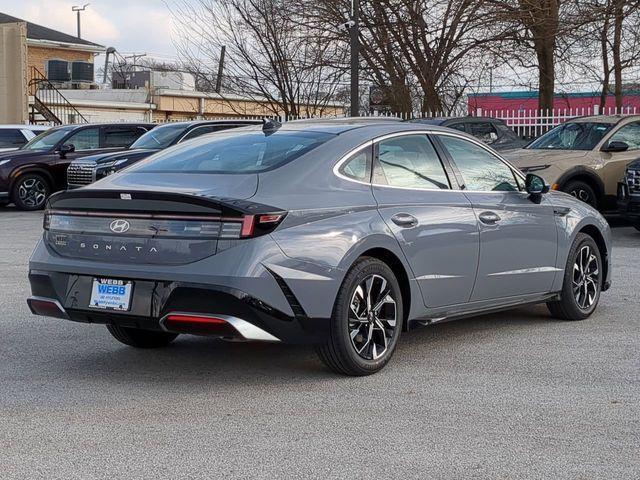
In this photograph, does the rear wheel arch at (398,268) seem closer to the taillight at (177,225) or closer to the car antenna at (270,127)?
the taillight at (177,225)

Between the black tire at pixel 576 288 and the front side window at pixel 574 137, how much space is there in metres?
7.70

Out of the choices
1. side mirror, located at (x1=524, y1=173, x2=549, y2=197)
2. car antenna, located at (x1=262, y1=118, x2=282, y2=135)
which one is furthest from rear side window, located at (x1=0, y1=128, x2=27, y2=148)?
side mirror, located at (x1=524, y1=173, x2=549, y2=197)

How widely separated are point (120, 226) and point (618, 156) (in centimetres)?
1138

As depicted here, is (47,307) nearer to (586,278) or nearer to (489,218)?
(489,218)

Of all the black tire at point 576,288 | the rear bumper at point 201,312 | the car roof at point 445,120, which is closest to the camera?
the rear bumper at point 201,312

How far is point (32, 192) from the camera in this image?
20.3 m

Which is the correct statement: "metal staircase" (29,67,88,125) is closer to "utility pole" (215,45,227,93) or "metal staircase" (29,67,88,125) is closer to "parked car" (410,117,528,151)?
"utility pole" (215,45,227,93)

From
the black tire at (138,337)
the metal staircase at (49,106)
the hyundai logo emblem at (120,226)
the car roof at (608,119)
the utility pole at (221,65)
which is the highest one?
the utility pole at (221,65)

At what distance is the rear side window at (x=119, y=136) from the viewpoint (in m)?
21.0

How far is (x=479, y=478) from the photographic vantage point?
440 cm

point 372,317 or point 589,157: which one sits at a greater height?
point 589,157

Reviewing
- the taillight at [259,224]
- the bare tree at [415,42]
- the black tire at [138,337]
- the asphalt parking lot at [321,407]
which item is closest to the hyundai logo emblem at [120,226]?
the taillight at [259,224]

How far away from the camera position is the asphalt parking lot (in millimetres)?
4605

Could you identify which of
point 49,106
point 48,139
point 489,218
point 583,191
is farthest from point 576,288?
point 49,106
